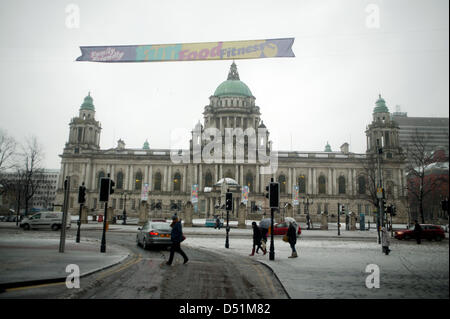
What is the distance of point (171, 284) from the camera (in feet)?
26.4

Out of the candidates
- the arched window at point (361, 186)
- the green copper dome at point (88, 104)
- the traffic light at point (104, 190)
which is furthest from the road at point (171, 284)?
the green copper dome at point (88, 104)

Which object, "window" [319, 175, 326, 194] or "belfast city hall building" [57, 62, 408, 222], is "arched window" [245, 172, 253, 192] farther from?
"window" [319, 175, 326, 194]

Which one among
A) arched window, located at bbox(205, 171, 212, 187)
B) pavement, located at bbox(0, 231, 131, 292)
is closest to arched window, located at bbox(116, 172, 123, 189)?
arched window, located at bbox(205, 171, 212, 187)

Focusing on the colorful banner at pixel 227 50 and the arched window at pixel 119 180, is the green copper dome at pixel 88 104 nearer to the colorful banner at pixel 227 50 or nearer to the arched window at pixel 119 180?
the arched window at pixel 119 180

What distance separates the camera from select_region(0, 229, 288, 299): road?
22.4 feet

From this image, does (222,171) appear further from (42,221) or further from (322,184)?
(42,221)

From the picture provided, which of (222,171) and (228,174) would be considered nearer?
(222,171)

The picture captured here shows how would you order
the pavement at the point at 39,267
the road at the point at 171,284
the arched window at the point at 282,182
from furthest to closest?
the arched window at the point at 282,182 < the pavement at the point at 39,267 < the road at the point at 171,284

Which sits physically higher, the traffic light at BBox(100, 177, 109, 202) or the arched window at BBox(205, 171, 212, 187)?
the arched window at BBox(205, 171, 212, 187)

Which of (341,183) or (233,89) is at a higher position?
(233,89)

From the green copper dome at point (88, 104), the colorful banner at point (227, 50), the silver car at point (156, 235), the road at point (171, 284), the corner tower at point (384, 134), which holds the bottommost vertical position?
the road at point (171, 284)

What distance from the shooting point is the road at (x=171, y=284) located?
684 cm

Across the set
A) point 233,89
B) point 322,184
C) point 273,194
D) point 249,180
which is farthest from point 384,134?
point 273,194
